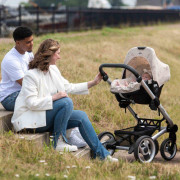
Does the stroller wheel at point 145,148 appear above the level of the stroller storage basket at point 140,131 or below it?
below

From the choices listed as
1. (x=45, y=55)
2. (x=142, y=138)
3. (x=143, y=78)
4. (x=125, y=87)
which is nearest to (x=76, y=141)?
(x=142, y=138)

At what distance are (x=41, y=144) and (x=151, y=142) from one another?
1407mm

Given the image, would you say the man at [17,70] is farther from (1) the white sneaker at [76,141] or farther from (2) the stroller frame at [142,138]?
(2) the stroller frame at [142,138]

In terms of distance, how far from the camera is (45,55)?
18.7 feet

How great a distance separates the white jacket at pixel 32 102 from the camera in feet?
18.5

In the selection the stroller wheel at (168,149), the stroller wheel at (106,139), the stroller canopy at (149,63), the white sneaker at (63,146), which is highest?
the stroller canopy at (149,63)

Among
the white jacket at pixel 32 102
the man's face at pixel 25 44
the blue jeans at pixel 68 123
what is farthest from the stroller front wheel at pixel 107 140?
the man's face at pixel 25 44

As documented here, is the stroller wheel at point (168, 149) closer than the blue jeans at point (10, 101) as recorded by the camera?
No

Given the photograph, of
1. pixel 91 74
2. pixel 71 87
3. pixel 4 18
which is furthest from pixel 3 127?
pixel 4 18

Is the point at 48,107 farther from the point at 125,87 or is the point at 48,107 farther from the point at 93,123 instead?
the point at 93,123

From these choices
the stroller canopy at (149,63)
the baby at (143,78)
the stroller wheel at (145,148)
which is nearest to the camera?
the stroller wheel at (145,148)

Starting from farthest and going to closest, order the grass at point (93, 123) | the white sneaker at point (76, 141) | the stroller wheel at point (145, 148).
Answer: the white sneaker at point (76, 141)
the stroller wheel at point (145, 148)
the grass at point (93, 123)

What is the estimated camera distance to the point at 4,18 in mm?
20516

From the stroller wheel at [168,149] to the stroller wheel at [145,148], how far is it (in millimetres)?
335
